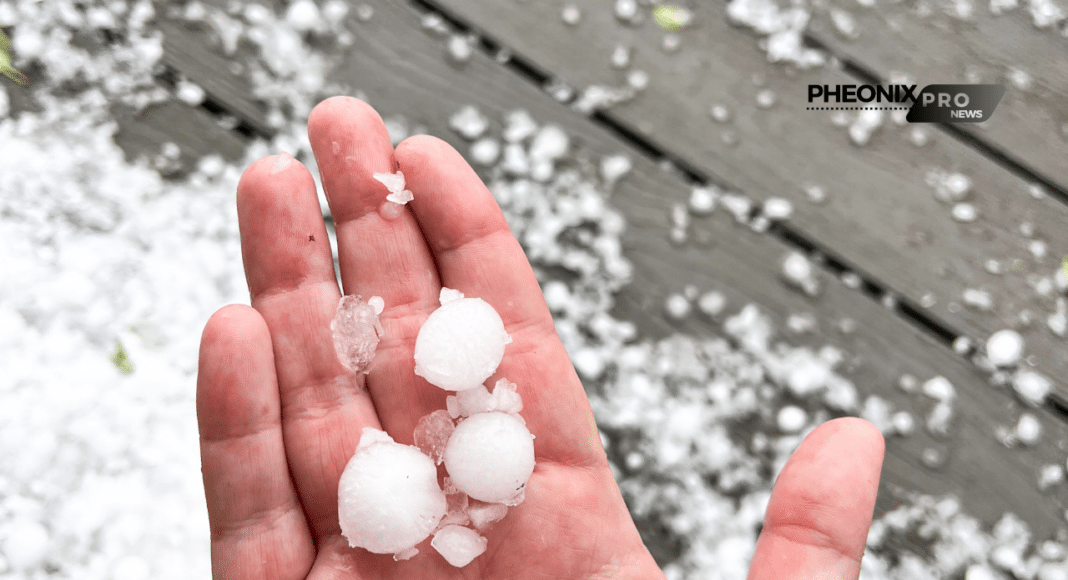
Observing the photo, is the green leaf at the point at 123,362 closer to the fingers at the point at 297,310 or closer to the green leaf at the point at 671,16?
the fingers at the point at 297,310

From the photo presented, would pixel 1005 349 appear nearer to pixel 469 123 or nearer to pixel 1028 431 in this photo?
pixel 1028 431

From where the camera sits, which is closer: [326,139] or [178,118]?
[326,139]

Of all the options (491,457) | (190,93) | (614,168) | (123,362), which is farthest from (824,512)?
(190,93)

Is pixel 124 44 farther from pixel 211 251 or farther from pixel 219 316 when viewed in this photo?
pixel 219 316

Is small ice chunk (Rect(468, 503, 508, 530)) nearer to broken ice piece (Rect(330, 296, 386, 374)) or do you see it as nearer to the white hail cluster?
the white hail cluster

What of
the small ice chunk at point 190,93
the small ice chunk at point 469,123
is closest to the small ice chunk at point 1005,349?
the small ice chunk at point 469,123

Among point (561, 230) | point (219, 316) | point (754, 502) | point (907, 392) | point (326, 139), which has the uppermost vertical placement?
point (326, 139)

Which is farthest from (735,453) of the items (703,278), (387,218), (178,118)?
(178,118)
